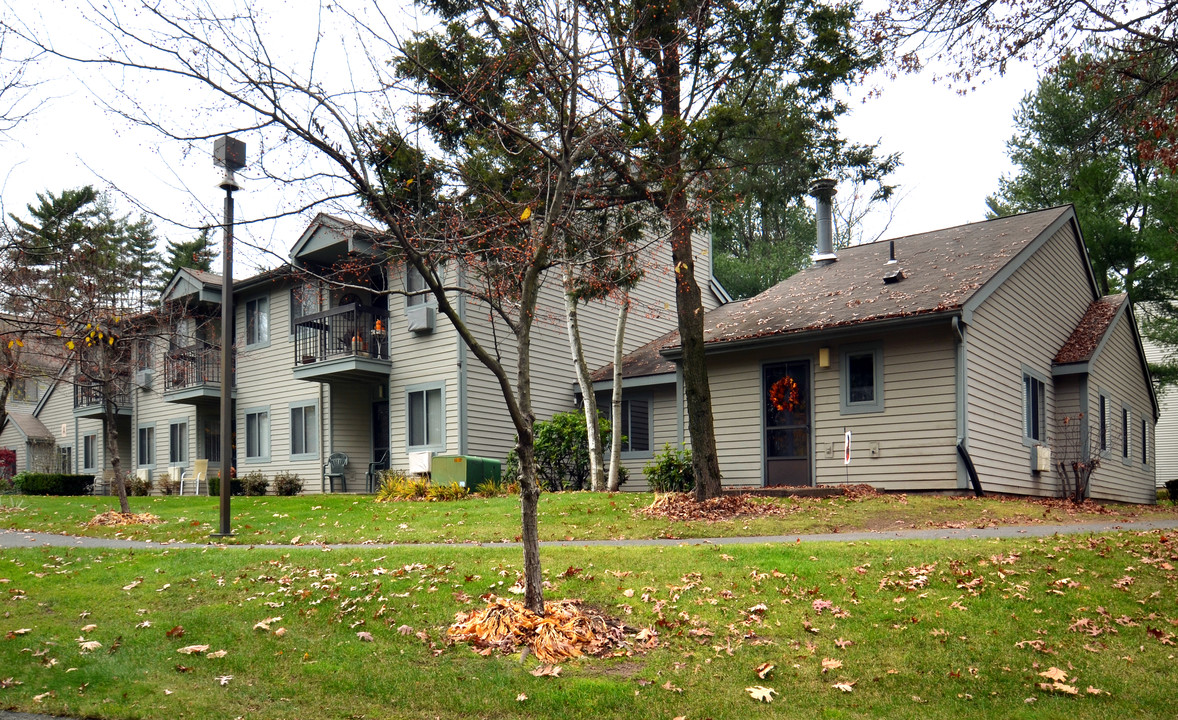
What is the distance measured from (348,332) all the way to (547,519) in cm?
1089

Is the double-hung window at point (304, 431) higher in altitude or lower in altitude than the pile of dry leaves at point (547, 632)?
higher

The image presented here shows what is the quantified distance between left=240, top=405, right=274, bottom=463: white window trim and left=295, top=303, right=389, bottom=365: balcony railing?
3249 millimetres

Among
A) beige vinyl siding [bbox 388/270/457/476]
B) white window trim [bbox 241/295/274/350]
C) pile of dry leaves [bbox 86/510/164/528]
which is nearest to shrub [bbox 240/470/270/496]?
white window trim [bbox 241/295/274/350]

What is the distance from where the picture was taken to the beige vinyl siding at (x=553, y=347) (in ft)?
72.0

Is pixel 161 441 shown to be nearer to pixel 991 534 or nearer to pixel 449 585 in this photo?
pixel 449 585

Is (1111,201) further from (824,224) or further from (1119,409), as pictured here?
(824,224)

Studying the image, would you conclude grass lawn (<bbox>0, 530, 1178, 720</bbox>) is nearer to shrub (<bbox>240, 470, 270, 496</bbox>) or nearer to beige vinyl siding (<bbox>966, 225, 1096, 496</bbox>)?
beige vinyl siding (<bbox>966, 225, 1096, 496</bbox>)

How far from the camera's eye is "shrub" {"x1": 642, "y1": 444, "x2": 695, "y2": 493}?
1798cm

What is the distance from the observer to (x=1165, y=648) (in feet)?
22.9

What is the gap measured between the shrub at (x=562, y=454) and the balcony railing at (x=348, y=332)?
17.2 ft

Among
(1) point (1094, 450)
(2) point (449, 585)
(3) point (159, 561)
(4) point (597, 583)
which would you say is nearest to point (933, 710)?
(4) point (597, 583)

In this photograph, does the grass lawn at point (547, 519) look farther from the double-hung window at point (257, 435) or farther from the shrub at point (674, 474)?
the double-hung window at point (257, 435)

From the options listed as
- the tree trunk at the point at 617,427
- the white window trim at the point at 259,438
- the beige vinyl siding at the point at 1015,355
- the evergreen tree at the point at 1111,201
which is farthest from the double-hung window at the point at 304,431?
the evergreen tree at the point at 1111,201

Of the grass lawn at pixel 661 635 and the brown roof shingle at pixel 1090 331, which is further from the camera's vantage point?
the brown roof shingle at pixel 1090 331
